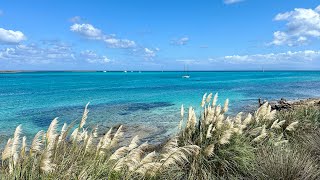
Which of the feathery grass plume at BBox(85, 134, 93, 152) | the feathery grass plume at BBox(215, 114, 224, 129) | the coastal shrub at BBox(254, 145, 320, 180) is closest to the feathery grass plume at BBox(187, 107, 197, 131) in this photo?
the feathery grass plume at BBox(215, 114, 224, 129)

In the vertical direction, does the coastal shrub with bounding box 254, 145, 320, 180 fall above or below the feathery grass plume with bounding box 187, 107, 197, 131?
below

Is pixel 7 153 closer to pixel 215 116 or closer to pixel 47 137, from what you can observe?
pixel 47 137

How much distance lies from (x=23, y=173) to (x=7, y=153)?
522 mm

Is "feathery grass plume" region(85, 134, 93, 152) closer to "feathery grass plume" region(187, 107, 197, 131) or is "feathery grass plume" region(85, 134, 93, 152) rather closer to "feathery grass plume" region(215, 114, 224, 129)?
"feathery grass plume" region(187, 107, 197, 131)

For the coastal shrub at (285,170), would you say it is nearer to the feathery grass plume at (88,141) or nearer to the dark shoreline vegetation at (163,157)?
the dark shoreline vegetation at (163,157)

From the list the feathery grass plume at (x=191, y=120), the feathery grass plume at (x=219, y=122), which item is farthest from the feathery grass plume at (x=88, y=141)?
the feathery grass plume at (x=219, y=122)

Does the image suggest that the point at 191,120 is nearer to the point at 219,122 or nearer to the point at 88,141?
the point at 219,122

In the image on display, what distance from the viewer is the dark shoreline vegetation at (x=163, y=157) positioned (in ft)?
15.6

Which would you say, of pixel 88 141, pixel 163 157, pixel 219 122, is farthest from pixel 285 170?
pixel 88 141

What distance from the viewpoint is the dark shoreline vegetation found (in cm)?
474

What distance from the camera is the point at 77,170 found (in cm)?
518

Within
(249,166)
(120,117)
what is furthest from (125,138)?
(249,166)

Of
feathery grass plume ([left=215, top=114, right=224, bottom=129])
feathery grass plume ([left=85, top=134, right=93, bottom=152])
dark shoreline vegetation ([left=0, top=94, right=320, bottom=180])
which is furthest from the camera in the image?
feathery grass plume ([left=215, top=114, right=224, bottom=129])

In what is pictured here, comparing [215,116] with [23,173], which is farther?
[215,116]
